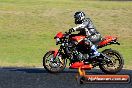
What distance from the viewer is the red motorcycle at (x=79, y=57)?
14478 mm

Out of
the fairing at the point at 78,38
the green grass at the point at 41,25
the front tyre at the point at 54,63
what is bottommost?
the green grass at the point at 41,25

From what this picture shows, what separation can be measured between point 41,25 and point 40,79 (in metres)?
19.9

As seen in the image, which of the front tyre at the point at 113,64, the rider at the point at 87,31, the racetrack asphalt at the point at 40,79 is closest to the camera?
the racetrack asphalt at the point at 40,79

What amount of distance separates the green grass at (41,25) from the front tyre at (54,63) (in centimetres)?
432

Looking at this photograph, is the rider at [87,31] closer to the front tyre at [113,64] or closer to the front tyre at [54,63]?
the front tyre at [113,64]

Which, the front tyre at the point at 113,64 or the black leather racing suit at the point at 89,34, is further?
the black leather racing suit at the point at 89,34

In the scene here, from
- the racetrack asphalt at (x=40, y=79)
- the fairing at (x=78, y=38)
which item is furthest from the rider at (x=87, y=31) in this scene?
the racetrack asphalt at (x=40, y=79)

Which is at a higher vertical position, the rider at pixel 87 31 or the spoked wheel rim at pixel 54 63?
the rider at pixel 87 31

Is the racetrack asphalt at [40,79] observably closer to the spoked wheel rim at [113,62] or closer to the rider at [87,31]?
the spoked wheel rim at [113,62]

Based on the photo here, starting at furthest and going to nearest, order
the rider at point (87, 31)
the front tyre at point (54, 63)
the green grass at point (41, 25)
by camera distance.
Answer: the green grass at point (41, 25), the rider at point (87, 31), the front tyre at point (54, 63)

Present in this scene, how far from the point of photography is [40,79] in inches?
514

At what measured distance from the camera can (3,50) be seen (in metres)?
23.6

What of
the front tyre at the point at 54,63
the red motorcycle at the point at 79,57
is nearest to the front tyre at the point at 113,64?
the red motorcycle at the point at 79,57

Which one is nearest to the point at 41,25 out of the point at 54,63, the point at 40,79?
the point at 54,63
